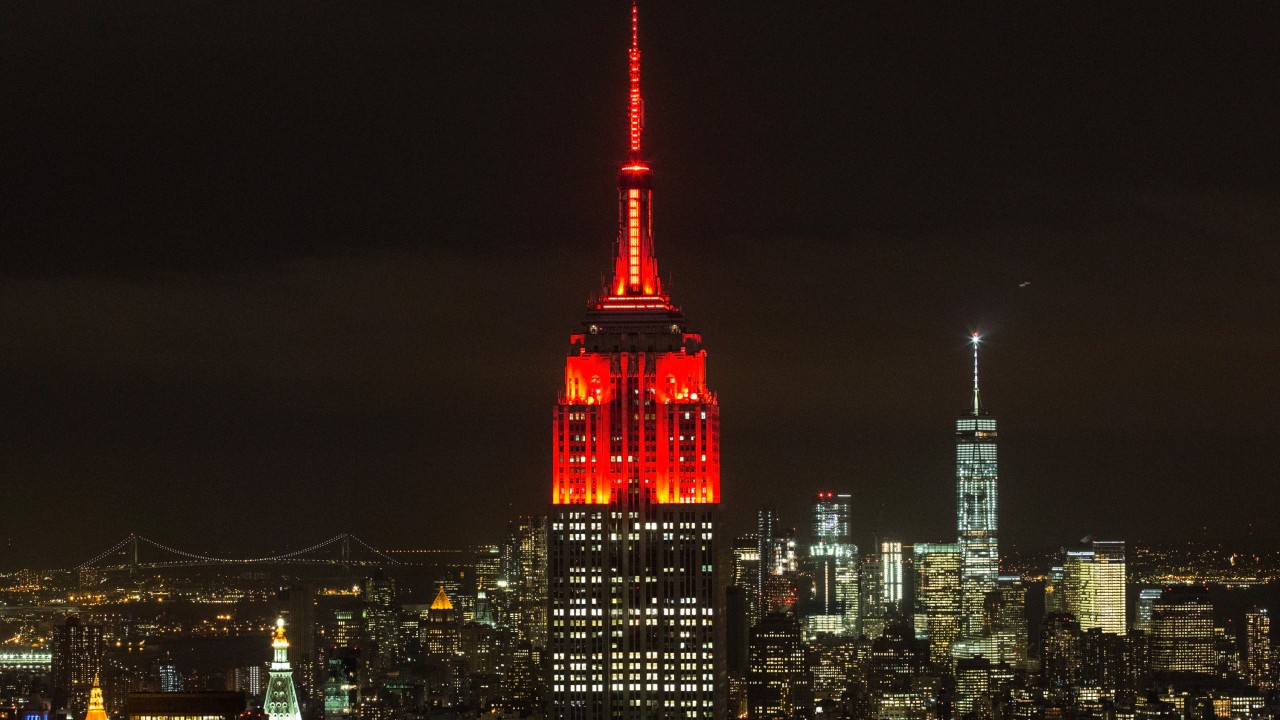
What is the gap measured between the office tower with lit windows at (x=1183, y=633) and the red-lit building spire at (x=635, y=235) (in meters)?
44.6

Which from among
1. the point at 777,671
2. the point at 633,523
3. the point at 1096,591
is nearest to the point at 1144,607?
the point at 1096,591

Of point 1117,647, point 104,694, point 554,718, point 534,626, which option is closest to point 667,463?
point 554,718

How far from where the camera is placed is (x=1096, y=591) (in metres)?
95.7

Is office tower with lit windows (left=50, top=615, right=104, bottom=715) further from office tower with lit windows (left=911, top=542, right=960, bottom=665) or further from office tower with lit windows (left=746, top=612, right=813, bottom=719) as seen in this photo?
office tower with lit windows (left=911, top=542, right=960, bottom=665)

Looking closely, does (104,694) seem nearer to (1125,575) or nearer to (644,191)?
(644,191)

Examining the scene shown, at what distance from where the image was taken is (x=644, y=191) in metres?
46.0

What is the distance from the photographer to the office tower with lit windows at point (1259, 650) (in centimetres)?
8512

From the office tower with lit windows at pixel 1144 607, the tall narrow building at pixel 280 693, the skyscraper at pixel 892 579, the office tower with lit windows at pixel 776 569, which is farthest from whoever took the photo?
the skyscraper at pixel 892 579

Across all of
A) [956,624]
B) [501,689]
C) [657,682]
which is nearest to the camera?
[657,682]

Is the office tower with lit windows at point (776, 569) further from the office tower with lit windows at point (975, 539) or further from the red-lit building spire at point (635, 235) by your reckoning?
the red-lit building spire at point (635, 235)

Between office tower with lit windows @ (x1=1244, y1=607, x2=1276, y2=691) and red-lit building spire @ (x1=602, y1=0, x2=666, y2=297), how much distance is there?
4300 cm

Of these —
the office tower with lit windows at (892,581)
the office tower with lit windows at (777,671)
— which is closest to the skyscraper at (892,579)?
the office tower with lit windows at (892,581)

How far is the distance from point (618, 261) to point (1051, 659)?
49.4m

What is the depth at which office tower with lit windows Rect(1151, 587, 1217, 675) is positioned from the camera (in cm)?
8812
